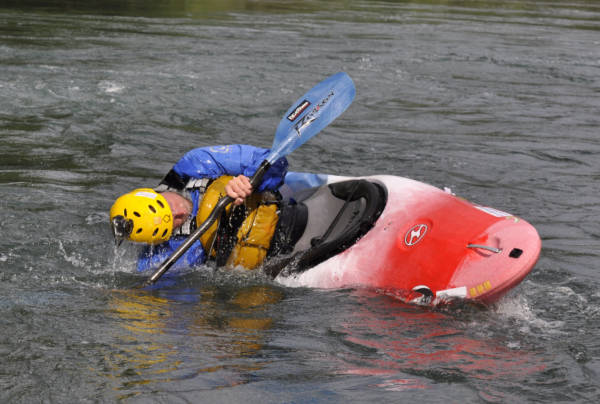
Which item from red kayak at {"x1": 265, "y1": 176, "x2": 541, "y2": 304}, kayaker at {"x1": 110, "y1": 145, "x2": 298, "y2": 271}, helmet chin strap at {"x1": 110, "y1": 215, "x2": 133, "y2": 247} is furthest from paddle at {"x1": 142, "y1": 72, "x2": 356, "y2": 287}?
helmet chin strap at {"x1": 110, "y1": 215, "x2": 133, "y2": 247}

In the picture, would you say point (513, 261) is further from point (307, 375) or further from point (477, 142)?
point (477, 142)

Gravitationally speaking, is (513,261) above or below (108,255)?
above

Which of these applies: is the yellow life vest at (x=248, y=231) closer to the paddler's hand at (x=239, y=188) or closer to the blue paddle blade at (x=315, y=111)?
the paddler's hand at (x=239, y=188)

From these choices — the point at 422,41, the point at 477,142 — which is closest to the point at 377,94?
the point at 477,142

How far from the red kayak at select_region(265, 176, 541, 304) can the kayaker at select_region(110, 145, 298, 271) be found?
222mm

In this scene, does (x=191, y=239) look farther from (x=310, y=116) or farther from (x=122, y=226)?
(x=310, y=116)

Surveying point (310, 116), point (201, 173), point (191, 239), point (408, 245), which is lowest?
point (191, 239)

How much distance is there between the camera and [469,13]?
63.5 feet

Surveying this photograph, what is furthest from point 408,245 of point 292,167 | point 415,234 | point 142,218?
point 292,167

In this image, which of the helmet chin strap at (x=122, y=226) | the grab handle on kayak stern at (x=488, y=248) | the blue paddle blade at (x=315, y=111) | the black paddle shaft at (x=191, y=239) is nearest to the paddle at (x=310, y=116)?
the blue paddle blade at (x=315, y=111)

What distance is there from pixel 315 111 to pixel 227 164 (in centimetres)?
73

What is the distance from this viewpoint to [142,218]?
4.53 m

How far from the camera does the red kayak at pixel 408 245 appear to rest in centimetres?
427

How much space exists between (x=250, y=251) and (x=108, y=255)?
120 cm
